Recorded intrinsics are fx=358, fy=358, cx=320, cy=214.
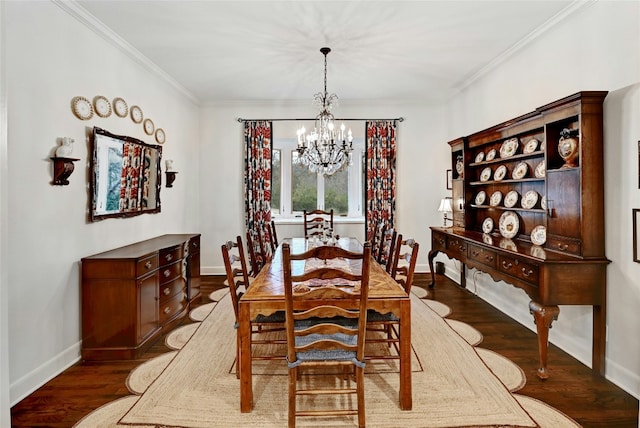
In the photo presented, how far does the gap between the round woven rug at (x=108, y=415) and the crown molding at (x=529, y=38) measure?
4301 millimetres

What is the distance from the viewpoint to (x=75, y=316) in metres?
2.88

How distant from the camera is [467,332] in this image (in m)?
3.47

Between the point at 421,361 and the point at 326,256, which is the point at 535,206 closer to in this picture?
the point at 421,361

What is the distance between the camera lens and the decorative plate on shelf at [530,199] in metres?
3.36

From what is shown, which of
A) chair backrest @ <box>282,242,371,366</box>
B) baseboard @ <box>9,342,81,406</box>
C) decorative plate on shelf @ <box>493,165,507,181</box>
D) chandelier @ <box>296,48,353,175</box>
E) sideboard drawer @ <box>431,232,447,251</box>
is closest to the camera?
chair backrest @ <box>282,242,371,366</box>

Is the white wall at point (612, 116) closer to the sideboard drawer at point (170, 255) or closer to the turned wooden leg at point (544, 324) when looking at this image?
the turned wooden leg at point (544, 324)

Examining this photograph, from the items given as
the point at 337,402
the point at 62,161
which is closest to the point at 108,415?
the point at 337,402

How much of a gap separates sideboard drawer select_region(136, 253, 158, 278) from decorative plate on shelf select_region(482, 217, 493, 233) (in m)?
3.53

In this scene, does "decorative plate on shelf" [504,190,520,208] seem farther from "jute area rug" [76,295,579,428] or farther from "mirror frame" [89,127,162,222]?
"mirror frame" [89,127,162,222]

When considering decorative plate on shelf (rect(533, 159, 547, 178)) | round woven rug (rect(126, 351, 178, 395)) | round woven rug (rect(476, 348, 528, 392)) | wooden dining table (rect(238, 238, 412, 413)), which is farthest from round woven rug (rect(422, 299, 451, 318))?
round woven rug (rect(126, 351, 178, 395))

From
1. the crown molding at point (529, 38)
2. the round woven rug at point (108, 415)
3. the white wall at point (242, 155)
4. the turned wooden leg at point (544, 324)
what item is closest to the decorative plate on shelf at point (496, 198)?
the crown molding at point (529, 38)

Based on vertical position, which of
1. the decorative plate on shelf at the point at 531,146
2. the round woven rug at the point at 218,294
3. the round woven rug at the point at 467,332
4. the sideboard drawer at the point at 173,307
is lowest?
the round woven rug at the point at 467,332

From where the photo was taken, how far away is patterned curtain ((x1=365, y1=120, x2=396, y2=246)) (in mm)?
5848

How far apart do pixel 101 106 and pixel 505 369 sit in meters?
4.06
